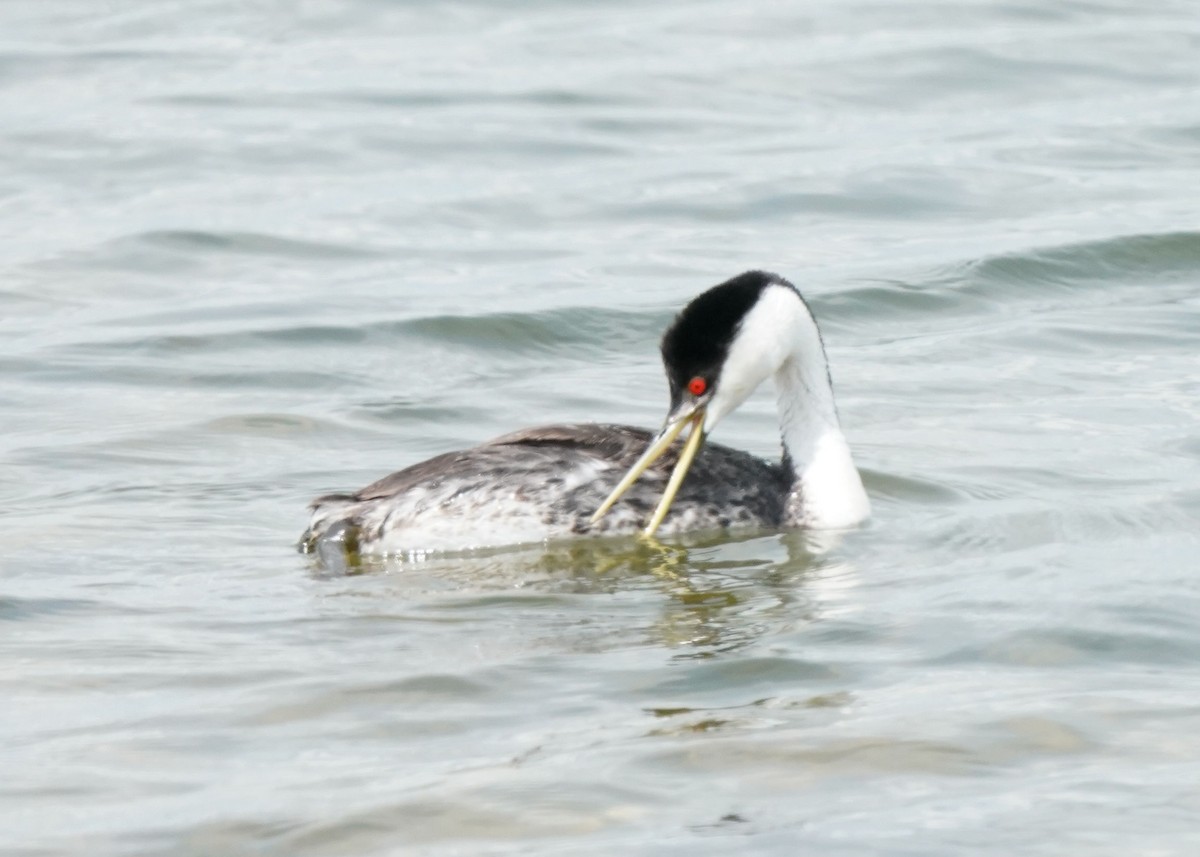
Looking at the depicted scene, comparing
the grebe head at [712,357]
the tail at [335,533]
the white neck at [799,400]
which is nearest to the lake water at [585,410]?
the tail at [335,533]

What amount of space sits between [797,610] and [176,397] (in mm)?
4859

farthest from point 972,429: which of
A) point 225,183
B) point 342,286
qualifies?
point 225,183

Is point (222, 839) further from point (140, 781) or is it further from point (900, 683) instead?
point (900, 683)

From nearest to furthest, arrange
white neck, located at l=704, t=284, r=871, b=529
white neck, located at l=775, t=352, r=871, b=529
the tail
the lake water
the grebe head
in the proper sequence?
the lake water < the tail < the grebe head < white neck, located at l=704, t=284, r=871, b=529 < white neck, located at l=775, t=352, r=871, b=529

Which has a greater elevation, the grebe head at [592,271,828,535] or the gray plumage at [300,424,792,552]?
the grebe head at [592,271,828,535]

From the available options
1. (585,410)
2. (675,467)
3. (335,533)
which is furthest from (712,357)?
(585,410)

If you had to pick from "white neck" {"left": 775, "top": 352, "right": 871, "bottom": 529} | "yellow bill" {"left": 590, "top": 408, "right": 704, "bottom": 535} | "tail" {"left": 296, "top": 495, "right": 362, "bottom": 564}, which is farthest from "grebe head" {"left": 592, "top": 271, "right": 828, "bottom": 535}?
"tail" {"left": 296, "top": 495, "right": 362, "bottom": 564}

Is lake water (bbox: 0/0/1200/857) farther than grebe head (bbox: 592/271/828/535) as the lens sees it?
No

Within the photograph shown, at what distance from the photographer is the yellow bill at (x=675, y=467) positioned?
9.05 meters

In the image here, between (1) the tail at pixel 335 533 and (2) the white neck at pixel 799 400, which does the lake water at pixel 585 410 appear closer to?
(1) the tail at pixel 335 533

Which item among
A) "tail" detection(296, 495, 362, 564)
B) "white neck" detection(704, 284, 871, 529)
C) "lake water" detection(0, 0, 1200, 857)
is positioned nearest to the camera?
"lake water" detection(0, 0, 1200, 857)

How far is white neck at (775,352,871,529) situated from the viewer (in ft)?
30.9

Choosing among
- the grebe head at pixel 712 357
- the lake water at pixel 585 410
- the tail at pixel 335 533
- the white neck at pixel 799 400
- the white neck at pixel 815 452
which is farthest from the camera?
the white neck at pixel 815 452

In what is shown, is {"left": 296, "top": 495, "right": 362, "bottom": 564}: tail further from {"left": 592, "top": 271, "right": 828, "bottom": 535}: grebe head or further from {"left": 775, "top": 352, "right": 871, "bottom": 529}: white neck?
{"left": 775, "top": 352, "right": 871, "bottom": 529}: white neck
